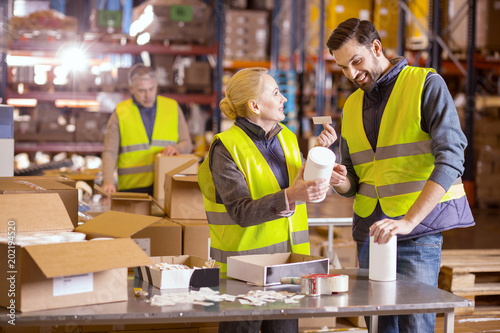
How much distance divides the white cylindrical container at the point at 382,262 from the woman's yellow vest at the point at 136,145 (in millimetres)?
3126

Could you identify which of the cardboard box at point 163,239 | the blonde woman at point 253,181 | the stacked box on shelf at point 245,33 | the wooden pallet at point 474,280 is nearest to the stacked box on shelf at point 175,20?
the stacked box on shelf at point 245,33

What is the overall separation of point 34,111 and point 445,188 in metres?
7.83

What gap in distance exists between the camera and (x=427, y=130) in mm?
2885

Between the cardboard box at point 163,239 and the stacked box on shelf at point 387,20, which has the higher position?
the stacked box on shelf at point 387,20

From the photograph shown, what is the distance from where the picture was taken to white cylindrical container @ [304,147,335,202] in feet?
8.48

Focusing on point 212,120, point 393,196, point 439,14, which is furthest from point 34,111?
point 393,196

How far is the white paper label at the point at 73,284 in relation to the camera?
2244mm

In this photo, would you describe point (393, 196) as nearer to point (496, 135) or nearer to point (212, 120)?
point (212, 120)

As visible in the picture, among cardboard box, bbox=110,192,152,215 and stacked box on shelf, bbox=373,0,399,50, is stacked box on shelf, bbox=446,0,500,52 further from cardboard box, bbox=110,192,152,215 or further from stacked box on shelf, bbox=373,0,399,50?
cardboard box, bbox=110,192,152,215

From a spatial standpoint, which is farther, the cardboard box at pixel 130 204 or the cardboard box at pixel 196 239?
the cardboard box at pixel 130 204

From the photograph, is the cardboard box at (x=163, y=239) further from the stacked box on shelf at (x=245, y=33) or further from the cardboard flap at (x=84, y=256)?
the stacked box on shelf at (x=245, y=33)

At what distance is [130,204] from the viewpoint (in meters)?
4.38

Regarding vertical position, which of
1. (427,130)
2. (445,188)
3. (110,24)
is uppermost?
(110,24)

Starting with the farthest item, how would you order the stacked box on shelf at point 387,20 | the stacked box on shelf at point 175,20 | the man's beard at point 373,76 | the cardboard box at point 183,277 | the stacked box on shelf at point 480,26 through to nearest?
the stacked box on shelf at point 387,20, the stacked box on shelf at point 480,26, the stacked box on shelf at point 175,20, the man's beard at point 373,76, the cardboard box at point 183,277
